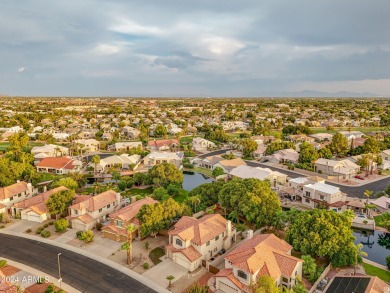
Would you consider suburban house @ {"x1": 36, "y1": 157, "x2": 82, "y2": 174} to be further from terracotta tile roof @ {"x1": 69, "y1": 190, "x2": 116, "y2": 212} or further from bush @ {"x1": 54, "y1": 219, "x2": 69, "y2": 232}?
bush @ {"x1": 54, "y1": 219, "x2": 69, "y2": 232}

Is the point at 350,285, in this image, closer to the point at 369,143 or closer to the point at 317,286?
the point at 317,286

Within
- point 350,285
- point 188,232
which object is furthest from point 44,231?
point 350,285

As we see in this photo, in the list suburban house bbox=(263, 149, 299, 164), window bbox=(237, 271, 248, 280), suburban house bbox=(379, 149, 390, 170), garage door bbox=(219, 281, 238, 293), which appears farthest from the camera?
suburban house bbox=(263, 149, 299, 164)

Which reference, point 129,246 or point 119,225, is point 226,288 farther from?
point 119,225

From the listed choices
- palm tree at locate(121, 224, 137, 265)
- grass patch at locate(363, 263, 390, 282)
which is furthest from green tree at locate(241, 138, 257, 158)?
palm tree at locate(121, 224, 137, 265)

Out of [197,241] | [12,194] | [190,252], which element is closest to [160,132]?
[12,194]
